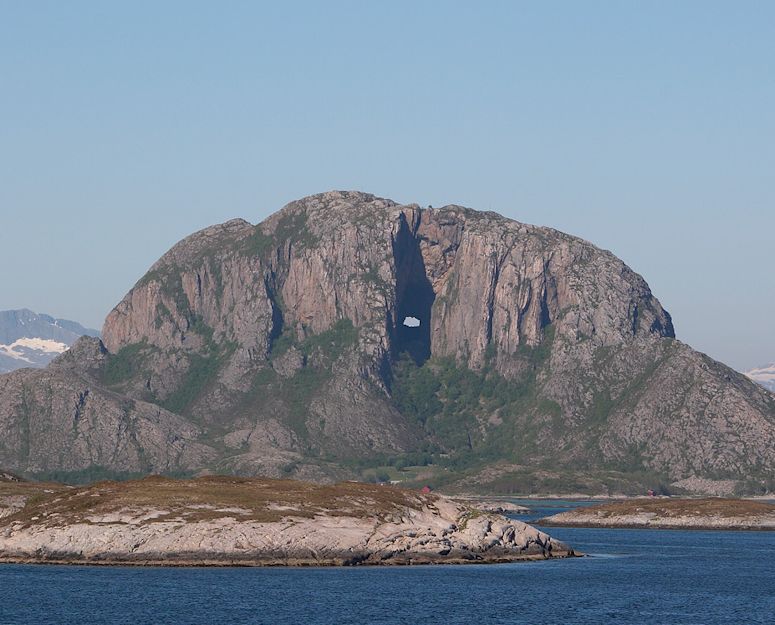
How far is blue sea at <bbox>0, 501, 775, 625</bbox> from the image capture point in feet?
432

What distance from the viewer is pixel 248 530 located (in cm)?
17188

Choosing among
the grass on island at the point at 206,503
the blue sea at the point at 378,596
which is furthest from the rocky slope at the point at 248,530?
the blue sea at the point at 378,596

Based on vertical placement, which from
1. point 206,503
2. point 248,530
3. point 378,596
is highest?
point 206,503

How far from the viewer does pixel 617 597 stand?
151750mm

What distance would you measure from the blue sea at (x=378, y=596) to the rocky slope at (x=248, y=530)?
13.0 feet

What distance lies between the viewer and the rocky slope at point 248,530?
170000mm

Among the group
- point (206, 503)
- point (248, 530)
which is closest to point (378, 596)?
point (248, 530)

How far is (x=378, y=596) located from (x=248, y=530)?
29.8m

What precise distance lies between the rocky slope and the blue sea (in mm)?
3964

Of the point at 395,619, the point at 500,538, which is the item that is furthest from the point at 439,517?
the point at 395,619

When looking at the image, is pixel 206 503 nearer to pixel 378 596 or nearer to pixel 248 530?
pixel 248 530

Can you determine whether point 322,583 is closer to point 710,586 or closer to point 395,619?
point 395,619

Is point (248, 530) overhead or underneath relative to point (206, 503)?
underneath

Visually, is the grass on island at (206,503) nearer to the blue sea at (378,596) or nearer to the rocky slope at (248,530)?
the rocky slope at (248,530)
